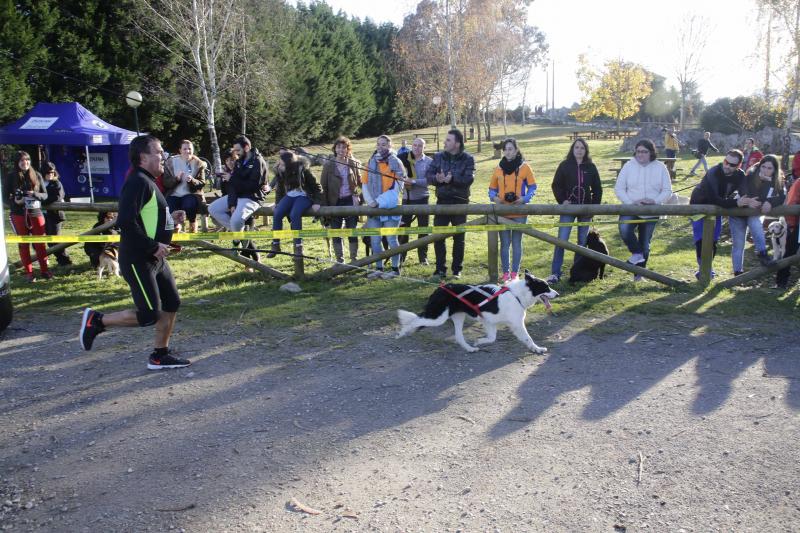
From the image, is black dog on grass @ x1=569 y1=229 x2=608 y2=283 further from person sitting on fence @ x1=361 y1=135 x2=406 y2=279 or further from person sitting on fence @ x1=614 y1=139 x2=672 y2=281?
person sitting on fence @ x1=361 y1=135 x2=406 y2=279

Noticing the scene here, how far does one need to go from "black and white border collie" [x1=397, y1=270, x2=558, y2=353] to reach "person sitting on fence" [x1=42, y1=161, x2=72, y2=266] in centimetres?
678

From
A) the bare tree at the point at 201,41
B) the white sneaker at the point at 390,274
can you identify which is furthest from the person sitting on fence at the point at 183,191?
the bare tree at the point at 201,41

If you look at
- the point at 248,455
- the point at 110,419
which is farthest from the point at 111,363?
the point at 248,455

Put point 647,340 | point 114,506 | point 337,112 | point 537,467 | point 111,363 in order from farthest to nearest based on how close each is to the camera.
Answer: point 337,112, point 647,340, point 111,363, point 537,467, point 114,506

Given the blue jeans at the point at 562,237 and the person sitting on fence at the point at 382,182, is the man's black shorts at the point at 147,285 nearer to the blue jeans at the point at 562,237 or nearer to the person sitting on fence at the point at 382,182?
the person sitting on fence at the point at 382,182

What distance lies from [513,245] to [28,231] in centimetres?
705

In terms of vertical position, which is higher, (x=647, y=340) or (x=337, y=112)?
(x=337, y=112)

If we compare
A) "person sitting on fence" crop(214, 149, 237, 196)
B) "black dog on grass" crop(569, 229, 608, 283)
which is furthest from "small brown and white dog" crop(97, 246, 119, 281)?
"black dog on grass" crop(569, 229, 608, 283)

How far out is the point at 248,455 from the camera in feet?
13.9

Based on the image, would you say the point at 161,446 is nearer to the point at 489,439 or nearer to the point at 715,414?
the point at 489,439

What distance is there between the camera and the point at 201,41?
2750 centimetres

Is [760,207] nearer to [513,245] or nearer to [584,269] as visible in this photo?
[584,269]

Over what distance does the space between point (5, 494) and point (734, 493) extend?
4.19 m

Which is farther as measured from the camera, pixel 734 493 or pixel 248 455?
pixel 248 455
